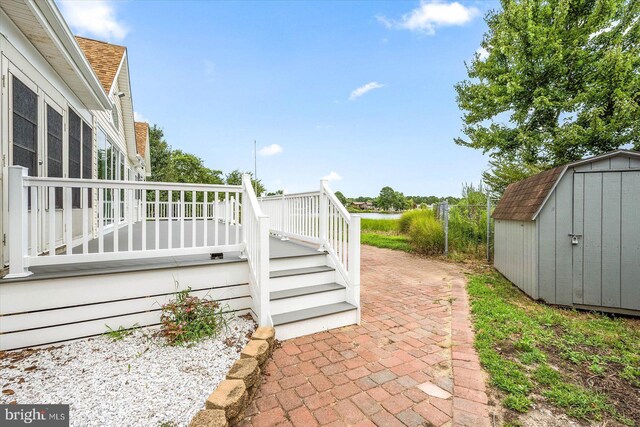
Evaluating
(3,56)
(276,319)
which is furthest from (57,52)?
(276,319)

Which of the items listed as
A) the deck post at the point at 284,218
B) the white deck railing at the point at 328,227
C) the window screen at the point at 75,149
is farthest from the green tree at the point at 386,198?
the window screen at the point at 75,149

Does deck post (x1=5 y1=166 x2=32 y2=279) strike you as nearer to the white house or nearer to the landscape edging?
the white house

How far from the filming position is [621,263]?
3.59 metres

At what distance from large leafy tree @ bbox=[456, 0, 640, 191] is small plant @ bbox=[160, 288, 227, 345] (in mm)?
10483

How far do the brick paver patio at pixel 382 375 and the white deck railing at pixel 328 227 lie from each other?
612mm

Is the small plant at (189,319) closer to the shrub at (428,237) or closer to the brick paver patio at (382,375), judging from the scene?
the brick paver patio at (382,375)

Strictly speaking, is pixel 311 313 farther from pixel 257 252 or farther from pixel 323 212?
pixel 323 212

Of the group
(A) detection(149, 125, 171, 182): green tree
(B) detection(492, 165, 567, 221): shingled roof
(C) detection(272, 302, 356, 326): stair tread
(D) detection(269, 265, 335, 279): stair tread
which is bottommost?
(C) detection(272, 302, 356, 326): stair tread

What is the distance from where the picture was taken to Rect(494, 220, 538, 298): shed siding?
421cm

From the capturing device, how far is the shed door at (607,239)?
3.55 meters

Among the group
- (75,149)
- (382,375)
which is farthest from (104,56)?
(382,375)

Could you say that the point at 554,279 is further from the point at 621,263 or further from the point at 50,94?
the point at 50,94

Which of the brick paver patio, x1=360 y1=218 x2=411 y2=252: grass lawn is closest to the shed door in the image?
the brick paver patio

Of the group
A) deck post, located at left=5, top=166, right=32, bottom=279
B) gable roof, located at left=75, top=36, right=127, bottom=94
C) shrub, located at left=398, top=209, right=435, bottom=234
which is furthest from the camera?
shrub, located at left=398, top=209, right=435, bottom=234
